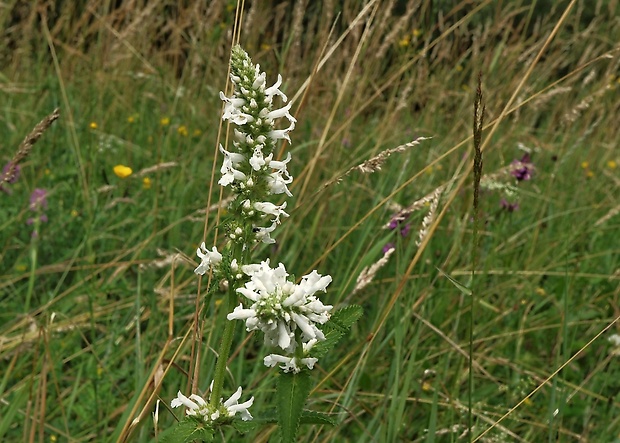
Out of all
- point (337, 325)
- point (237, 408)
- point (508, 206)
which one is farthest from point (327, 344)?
point (508, 206)

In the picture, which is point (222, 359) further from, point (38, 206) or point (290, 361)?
point (38, 206)

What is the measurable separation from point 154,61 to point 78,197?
175cm

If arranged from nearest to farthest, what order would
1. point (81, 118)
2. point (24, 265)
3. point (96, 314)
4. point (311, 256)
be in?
point (96, 314) → point (24, 265) → point (311, 256) → point (81, 118)

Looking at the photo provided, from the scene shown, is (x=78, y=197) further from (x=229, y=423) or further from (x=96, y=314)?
(x=229, y=423)

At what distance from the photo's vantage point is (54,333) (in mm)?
2141

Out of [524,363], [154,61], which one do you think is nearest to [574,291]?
[524,363]

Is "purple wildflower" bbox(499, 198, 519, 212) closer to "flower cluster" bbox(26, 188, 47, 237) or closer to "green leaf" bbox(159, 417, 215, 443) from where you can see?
"flower cluster" bbox(26, 188, 47, 237)

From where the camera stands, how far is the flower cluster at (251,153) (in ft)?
3.29

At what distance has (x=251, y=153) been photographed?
1.04 meters

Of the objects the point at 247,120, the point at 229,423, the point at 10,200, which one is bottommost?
the point at 10,200

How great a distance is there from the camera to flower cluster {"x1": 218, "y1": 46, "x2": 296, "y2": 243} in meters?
1.00

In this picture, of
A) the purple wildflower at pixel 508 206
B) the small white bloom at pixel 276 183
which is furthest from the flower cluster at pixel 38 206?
the small white bloom at pixel 276 183

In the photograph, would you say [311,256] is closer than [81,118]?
Yes

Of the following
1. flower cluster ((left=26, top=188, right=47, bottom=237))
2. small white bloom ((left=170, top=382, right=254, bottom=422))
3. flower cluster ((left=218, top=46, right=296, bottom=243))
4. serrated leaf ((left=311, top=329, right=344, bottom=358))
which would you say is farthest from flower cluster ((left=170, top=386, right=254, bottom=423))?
flower cluster ((left=26, top=188, right=47, bottom=237))
